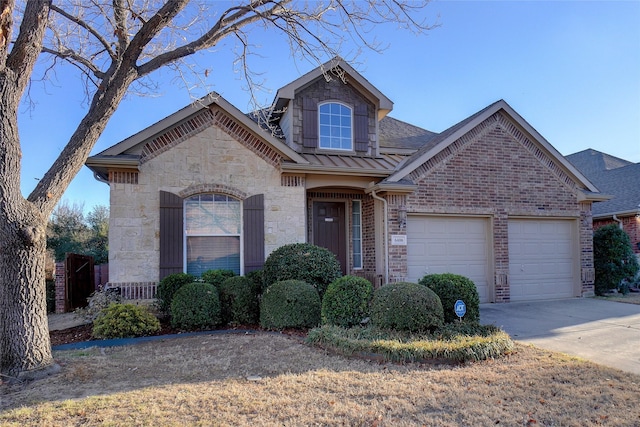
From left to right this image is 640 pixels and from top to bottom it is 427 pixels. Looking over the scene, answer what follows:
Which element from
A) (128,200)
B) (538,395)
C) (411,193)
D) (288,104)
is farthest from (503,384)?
(288,104)

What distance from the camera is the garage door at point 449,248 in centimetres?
1078

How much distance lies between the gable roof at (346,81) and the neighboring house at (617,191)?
938 cm

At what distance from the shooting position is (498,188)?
37.4ft

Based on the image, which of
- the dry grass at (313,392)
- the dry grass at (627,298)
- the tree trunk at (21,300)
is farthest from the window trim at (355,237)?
the tree trunk at (21,300)

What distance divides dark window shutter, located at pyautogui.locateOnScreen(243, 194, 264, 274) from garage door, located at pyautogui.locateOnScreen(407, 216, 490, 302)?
361 cm

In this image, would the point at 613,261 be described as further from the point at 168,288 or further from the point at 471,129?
the point at 168,288

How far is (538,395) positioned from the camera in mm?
4480

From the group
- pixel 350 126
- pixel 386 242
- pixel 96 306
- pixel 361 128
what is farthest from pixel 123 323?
pixel 361 128

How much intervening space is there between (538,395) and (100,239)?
59.2ft

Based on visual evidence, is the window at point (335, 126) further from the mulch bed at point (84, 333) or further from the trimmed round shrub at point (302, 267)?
the mulch bed at point (84, 333)

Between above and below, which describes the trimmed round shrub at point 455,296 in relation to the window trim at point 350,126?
below

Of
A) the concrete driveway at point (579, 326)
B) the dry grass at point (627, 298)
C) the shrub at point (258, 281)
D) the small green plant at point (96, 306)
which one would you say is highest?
the shrub at point (258, 281)

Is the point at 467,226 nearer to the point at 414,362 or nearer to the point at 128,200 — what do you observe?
the point at 414,362

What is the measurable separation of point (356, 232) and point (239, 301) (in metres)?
4.55
